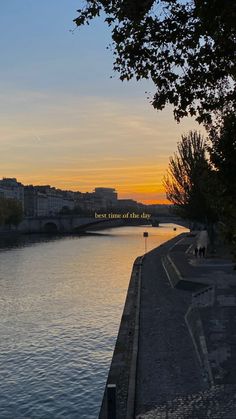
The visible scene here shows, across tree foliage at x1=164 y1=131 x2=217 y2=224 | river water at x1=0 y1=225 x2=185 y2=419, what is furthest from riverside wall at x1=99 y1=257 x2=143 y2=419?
tree foliage at x1=164 y1=131 x2=217 y2=224

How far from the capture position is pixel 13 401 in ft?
45.2

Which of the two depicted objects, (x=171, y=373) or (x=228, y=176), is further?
(x=171, y=373)

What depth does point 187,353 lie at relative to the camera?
49.0 ft

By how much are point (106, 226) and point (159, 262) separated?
136 meters

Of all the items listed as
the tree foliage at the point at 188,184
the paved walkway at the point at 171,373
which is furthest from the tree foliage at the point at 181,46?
the tree foliage at the point at 188,184

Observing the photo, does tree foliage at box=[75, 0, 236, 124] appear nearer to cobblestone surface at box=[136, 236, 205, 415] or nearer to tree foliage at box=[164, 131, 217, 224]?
cobblestone surface at box=[136, 236, 205, 415]

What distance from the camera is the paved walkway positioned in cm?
1041

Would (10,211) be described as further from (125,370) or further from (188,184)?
(125,370)

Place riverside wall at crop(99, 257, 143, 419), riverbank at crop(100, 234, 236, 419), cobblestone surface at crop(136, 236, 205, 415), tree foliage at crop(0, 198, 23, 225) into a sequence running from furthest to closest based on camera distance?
tree foliage at crop(0, 198, 23, 225), cobblestone surface at crop(136, 236, 205, 415), riverbank at crop(100, 234, 236, 419), riverside wall at crop(99, 257, 143, 419)

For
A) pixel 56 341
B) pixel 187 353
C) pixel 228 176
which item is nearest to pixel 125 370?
pixel 187 353

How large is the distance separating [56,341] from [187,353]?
20.8 ft

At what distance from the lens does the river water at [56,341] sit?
13.7m

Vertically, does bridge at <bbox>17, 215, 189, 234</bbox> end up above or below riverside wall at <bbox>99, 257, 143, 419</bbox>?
above

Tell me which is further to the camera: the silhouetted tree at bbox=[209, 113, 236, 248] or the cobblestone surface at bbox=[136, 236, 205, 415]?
the cobblestone surface at bbox=[136, 236, 205, 415]
